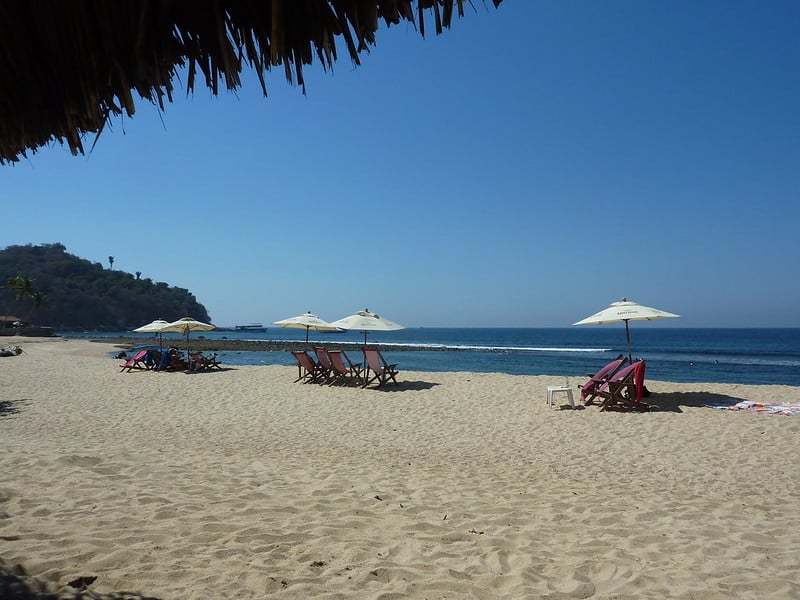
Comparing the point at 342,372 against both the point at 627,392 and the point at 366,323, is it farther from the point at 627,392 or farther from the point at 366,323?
the point at 627,392

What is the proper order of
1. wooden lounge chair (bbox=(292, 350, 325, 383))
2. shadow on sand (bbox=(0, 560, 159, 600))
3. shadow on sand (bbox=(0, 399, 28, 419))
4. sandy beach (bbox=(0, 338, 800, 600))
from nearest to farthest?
1. shadow on sand (bbox=(0, 560, 159, 600))
2. sandy beach (bbox=(0, 338, 800, 600))
3. shadow on sand (bbox=(0, 399, 28, 419))
4. wooden lounge chair (bbox=(292, 350, 325, 383))

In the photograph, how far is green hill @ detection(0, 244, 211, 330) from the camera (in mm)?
100875

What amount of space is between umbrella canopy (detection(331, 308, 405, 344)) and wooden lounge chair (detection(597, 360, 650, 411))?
5340mm

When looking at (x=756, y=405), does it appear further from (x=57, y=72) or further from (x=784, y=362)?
(x=784, y=362)

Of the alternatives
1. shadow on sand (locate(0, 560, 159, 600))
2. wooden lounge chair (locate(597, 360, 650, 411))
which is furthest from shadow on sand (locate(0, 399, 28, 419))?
wooden lounge chair (locate(597, 360, 650, 411))

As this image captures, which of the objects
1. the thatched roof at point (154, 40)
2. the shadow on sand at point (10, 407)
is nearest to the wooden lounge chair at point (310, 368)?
the shadow on sand at point (10, 407)

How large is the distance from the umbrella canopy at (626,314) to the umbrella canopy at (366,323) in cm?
472

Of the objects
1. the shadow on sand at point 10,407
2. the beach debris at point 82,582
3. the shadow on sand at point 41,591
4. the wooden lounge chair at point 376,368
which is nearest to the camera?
the shadow on sand at point 41,591

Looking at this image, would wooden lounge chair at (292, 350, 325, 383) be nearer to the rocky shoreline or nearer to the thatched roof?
the thatched roof

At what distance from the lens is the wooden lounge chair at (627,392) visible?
858 centimetres

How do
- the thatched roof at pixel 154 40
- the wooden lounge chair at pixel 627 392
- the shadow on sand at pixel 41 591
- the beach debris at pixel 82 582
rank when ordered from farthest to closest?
the wooden lounge chair at pixel 627 392 < the beach debris at pixel 82 582 < the shadow on sand at pixel 41 591 < the thatched roof at pixel 154 40

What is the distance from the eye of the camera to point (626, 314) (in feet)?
31.3

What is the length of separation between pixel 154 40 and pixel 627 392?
343 inches

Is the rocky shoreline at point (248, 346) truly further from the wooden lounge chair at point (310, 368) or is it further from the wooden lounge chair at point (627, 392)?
the wooden lounge chair at point (627, 392)
